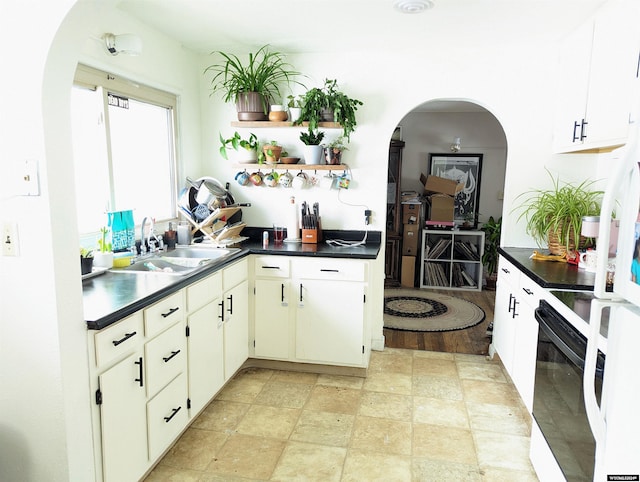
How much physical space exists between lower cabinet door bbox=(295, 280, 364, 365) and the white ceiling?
5.29ft

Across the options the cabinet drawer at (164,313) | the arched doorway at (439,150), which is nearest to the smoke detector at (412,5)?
the cabinet drawer at (164,313)

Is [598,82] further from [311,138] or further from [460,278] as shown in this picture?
[460,278]

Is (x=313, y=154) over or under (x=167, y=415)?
over

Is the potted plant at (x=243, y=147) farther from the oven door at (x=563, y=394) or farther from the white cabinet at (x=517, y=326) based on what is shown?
the oven door at (x=563, y=394)

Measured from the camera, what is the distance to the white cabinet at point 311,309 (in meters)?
3.04

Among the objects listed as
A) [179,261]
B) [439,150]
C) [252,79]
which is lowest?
[179,261]

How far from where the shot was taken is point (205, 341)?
2.53 metres

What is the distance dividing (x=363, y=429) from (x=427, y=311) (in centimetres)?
229

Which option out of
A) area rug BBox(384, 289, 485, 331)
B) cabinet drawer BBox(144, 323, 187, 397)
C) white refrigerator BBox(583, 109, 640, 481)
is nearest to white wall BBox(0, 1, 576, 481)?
cabinet drawer BBox(144, 323, 187, 397)

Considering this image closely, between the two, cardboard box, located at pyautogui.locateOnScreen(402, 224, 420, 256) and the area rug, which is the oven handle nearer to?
the area rug

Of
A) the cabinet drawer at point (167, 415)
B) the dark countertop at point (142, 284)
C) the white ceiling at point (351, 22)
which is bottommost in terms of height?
the cabinet drawer at point (167, 415)

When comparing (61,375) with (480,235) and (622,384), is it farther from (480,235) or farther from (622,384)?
(480,235)

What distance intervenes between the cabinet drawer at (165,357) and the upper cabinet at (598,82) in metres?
2.29

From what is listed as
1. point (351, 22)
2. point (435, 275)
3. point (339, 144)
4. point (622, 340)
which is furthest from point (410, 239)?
point (622, 340)
